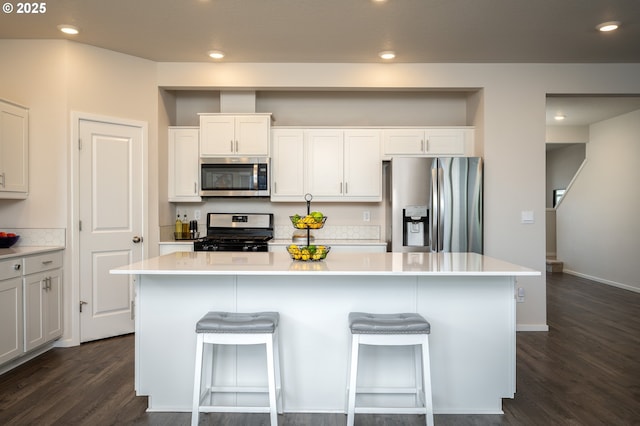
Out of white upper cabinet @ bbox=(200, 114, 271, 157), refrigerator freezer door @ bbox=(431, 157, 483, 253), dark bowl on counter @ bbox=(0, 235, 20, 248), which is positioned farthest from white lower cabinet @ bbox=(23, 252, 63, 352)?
refrigerator freezer door @ bbox=(431, 157, 483, 253)

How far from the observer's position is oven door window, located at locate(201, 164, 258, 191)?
4426mm

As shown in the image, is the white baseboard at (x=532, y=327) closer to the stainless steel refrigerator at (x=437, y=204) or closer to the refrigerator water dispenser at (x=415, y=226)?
the stainless steel refrigerator at (x=437, y=204)

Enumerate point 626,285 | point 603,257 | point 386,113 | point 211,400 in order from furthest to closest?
point 603,257
point 626,285
point 386,113
point 211,400

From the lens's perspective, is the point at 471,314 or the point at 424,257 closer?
the point at 471,314

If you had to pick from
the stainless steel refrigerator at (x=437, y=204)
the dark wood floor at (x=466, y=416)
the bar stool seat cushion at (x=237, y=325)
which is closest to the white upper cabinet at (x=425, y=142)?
the stainless steel refrigerator at (x=437, y=204)

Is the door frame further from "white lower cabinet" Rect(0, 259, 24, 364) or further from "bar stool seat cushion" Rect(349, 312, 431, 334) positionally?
"bar stool seat cushion" Rect(349, 312, 431, 334)

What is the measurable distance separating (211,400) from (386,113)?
3.69 metres

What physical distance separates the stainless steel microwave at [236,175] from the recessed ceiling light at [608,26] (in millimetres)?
3228

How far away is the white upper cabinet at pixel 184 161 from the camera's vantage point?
452cm

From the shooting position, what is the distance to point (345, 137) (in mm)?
4523

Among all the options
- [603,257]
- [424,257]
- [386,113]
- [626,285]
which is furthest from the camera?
[603,257]

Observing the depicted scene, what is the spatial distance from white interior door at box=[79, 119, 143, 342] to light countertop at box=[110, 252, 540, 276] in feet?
4.57

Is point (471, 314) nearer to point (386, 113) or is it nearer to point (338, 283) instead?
point (338, 283)

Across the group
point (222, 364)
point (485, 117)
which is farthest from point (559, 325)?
point (222, 364)
